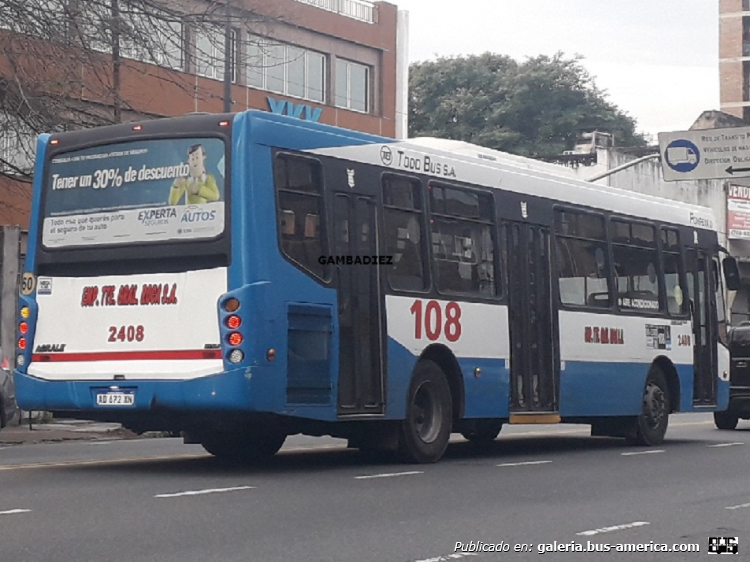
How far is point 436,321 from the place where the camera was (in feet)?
49.7

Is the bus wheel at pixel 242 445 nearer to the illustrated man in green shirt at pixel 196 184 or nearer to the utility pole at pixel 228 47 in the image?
the illustrated man in green shirt at pixel 196 184

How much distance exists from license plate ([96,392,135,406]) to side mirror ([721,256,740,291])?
10.1 meters

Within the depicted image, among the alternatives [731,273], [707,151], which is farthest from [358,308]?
[707,151]

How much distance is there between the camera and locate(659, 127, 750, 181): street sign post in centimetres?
4331

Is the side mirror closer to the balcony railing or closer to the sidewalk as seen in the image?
the sidewalk

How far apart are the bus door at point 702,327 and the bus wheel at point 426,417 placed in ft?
19.4

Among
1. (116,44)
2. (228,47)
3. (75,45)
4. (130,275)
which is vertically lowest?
(130,275)

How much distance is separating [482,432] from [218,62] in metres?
17.5

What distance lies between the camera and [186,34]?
2227cm

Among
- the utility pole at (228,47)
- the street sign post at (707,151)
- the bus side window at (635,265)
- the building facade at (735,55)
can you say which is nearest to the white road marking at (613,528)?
the bus side window at (635,265)

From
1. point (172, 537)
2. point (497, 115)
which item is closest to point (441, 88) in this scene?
point (497, 115)

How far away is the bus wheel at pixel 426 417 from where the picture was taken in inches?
581

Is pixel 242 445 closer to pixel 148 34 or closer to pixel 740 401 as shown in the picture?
pixel 148 34

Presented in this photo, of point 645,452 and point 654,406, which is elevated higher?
point 654,406
